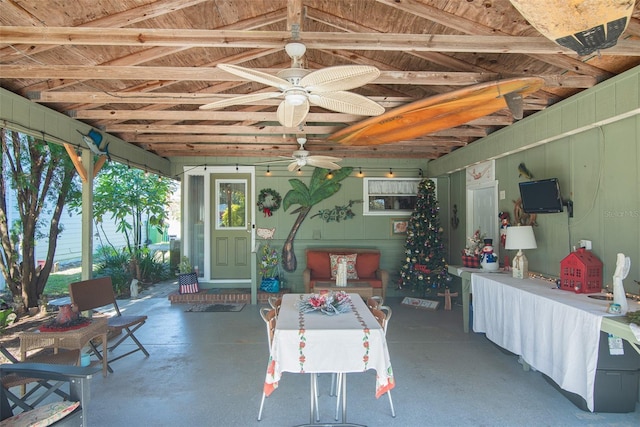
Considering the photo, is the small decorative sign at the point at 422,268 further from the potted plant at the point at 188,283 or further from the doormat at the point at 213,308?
the potted plant at the point at 188,283

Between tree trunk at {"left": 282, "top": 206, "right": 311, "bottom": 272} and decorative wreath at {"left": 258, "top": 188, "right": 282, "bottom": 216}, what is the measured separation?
50cm

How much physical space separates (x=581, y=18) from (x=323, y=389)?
3182 millimetres

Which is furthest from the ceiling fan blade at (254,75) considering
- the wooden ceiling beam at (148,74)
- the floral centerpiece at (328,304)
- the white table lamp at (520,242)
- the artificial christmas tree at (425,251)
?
the artificial christmas tree at (425,251)

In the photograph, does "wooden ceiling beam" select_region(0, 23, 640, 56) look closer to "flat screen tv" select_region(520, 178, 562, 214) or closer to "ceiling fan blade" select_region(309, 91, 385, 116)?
"ceiling fan blade" select_region(309, 91, 385, 116)

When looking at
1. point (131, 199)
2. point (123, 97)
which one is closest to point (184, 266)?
point (131, 199)

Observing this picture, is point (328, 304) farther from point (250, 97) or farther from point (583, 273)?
point (583, 273)

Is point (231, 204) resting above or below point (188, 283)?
above

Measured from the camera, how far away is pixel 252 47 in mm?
2963

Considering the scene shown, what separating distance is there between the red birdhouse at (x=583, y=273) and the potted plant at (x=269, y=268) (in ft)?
16.1

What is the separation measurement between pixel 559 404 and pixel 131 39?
4.36m

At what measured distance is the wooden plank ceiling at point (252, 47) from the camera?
2.83 meters

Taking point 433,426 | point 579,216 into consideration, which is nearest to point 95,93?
point 433,426

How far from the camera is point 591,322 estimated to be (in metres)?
2.81

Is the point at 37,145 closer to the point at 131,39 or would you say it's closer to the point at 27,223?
the point at 27,223
